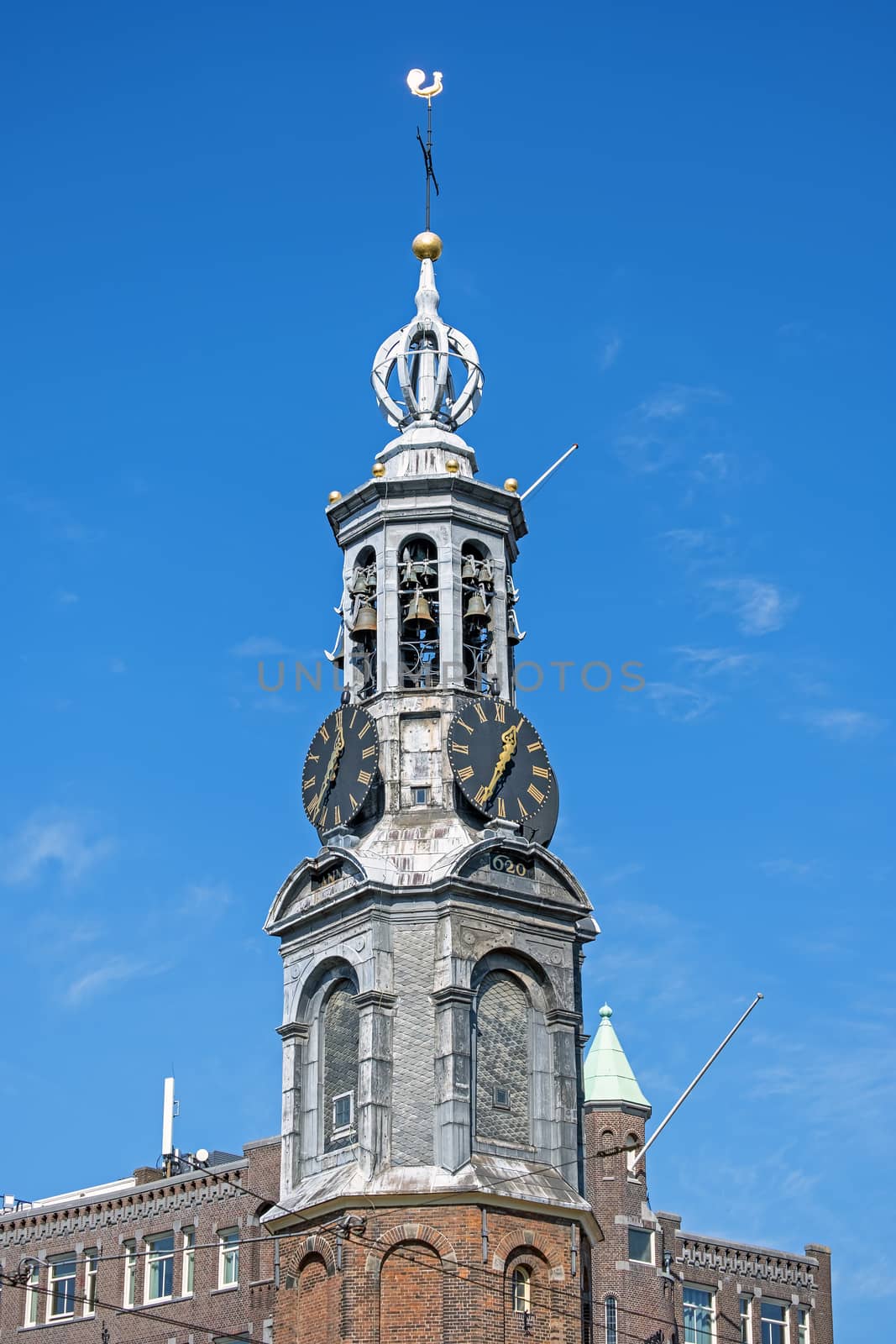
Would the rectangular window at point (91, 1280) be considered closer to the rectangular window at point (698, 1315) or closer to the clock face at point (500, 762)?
the rectangular window at point (698, 1315)

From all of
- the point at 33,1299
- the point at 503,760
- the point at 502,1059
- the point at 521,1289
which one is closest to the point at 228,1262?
the point at 33,1299

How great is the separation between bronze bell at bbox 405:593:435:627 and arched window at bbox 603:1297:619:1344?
27.3 m

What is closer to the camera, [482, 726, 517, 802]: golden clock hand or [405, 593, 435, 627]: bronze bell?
[482, 726, 517, 802]: golden clock hand

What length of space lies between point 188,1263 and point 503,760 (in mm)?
23884

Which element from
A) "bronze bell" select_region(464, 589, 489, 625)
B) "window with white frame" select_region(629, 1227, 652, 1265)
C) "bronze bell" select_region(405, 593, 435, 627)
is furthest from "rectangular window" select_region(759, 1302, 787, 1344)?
"bronze bell" select_region(405, 593, 435, 627)

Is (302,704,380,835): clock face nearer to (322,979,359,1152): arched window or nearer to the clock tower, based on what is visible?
the clock tower

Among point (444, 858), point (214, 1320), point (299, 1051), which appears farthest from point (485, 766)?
point (214, 1320)

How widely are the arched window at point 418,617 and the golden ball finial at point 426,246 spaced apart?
410 inches

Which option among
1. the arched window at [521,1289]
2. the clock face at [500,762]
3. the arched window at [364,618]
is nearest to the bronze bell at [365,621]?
the arched window at [364,618]

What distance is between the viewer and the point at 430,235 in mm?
84688

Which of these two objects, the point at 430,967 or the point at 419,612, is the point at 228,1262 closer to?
the point at 430,967

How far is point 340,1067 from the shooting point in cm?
7362

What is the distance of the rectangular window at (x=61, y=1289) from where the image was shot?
92.9m

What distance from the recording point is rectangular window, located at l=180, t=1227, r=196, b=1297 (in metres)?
89.6
